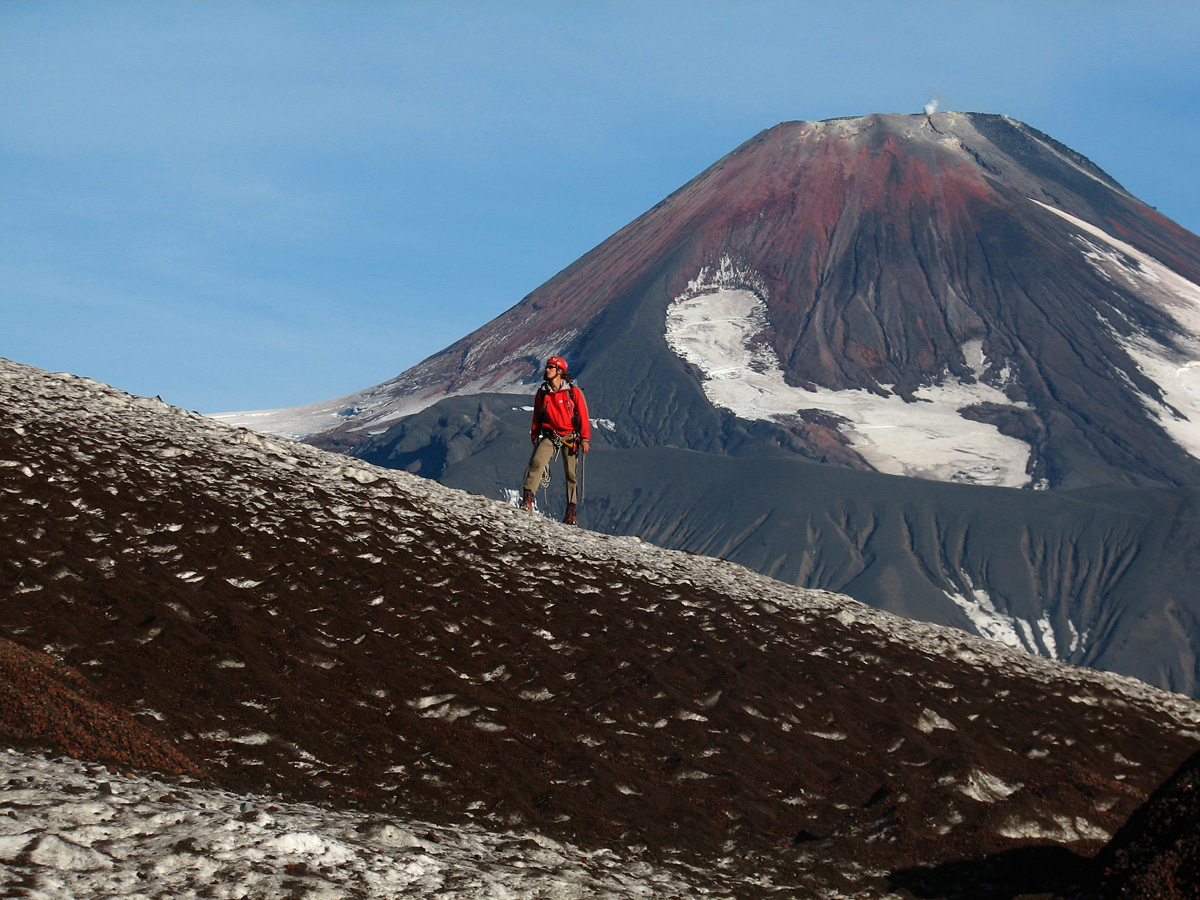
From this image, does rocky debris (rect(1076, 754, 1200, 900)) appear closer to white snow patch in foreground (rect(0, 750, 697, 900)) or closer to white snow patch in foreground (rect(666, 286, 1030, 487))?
white snow patch in foreground (rect(0, 750, 697, 900))

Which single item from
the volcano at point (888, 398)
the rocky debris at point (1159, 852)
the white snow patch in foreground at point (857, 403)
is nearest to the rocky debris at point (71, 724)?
the rocky debris at point (1159, 852)

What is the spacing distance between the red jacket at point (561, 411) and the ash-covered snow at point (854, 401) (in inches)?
5027

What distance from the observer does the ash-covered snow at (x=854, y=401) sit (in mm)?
145250

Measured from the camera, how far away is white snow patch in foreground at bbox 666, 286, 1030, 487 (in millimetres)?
145125

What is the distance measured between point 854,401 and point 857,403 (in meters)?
0.65

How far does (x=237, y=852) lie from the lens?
635 centimetres

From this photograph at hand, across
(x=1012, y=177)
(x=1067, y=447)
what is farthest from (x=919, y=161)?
(x=1067, y=447)

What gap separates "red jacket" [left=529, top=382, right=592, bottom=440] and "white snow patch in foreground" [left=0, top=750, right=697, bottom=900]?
11.5 meters

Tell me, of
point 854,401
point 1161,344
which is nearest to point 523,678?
point 854,401

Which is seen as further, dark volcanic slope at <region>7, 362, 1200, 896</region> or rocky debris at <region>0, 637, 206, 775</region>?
dark volcanic slope at <region>7, 362, 1200, 896</region>

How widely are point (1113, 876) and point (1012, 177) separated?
209 meters

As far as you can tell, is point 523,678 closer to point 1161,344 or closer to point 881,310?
point 1161,344

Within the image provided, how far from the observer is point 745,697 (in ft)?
40.7

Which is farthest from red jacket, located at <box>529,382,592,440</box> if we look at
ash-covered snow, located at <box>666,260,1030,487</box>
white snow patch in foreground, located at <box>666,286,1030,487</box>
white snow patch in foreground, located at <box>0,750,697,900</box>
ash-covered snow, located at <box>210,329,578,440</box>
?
ash-covered snow, located at <box>210,329,578,440</box>
